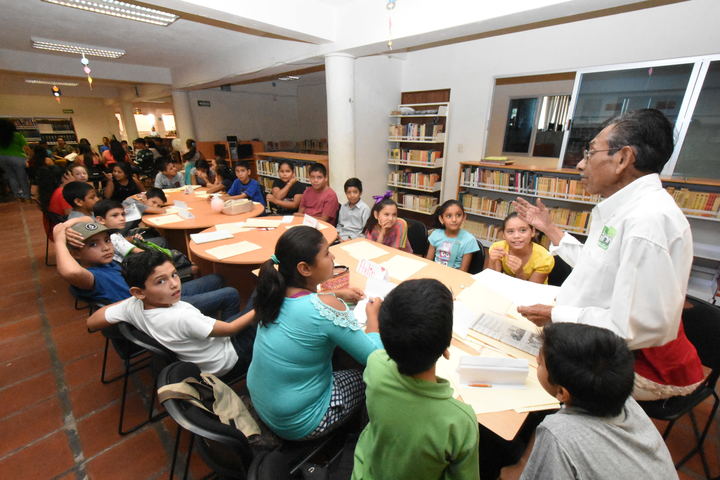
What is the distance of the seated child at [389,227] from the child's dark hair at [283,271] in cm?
140

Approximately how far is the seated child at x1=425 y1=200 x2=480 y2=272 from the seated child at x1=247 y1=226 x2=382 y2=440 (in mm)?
1424

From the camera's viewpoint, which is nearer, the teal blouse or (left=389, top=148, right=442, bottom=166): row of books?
the teal blouse

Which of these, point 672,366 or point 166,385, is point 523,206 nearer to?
point 672,366

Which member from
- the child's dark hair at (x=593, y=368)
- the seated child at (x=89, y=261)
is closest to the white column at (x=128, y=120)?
the seated child at (x=89, y=261)

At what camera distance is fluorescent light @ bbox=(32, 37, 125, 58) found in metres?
4.84

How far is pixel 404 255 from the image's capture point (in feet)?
7.51

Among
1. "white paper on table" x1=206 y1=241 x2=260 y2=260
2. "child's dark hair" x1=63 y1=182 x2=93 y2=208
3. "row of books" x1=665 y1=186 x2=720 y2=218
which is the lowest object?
"white paper on table" x1=206 y1=241 x2=260 y2=260

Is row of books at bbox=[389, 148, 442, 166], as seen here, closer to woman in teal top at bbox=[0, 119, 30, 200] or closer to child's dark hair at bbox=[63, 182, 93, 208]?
child's dark hair at bbox=[63, 182, 93, 208]

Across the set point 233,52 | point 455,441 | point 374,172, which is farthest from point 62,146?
point 455,441

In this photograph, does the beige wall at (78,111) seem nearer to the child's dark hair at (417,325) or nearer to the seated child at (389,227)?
the seated child at (389,227)

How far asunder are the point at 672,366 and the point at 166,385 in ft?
6.05

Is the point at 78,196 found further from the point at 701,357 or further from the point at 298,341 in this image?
the point at 701,357

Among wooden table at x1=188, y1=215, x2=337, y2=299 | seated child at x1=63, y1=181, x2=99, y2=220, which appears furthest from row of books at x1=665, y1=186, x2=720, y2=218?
seated child at x1=63, y1=181, x2=99, y2=220

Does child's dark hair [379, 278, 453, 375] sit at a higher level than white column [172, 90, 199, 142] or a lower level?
lower
